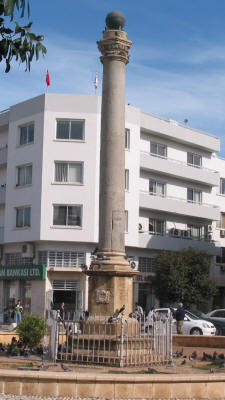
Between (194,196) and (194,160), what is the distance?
2.85 m

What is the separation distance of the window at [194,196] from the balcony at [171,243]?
3.04 meters

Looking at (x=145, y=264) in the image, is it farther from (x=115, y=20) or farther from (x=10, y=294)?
(x=115, y=20)

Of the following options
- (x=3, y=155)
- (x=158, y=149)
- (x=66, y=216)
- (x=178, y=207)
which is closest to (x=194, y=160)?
(x=158, y=149)

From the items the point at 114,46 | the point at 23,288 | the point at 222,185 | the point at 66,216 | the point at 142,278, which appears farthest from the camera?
the point at 222,185

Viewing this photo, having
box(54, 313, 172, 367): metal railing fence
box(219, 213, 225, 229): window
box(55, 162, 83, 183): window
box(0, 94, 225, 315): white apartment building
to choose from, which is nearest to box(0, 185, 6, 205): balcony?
box(0, 94, 225, 315): white apartment building

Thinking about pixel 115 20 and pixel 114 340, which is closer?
pixel 114 340

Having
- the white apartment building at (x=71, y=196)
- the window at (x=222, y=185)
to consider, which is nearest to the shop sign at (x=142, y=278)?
the white apartment building at (x=71, y=196)

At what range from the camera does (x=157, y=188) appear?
45.3m

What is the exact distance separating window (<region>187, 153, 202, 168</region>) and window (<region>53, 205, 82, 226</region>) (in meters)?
12.4

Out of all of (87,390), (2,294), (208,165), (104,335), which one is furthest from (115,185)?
(208,165)

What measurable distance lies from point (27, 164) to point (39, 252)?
19.4 feet

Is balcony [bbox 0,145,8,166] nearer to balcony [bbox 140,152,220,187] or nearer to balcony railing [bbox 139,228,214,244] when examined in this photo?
balcony [bbox 140,152,220,187]

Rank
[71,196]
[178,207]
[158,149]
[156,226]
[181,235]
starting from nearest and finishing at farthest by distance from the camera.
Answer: [71,196] → [156,226] → [178,207] → [158,149] → [181,235]

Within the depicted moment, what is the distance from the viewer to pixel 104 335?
51.7 feet
